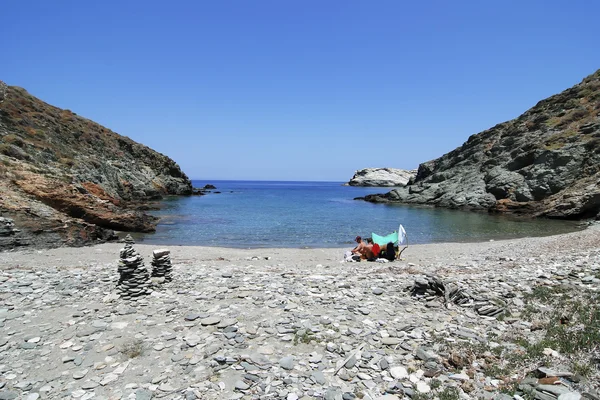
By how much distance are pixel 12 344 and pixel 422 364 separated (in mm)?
8937

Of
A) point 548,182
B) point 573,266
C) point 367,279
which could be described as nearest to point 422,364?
point 367,279

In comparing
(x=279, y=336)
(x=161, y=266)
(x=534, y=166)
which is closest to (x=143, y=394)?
(x=279, y=336)

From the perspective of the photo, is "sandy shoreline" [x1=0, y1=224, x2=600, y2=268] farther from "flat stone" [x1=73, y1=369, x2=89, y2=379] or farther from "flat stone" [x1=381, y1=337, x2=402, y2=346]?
"flat stone" [x1=73, y1=369, x2=89, y2=379]

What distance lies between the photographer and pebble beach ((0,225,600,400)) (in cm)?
585

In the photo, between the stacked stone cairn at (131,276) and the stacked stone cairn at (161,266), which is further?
the stacked stone cairn at (161,266)

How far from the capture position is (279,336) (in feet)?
25.1

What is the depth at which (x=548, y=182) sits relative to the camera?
52375 mm

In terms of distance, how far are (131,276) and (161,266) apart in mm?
1429

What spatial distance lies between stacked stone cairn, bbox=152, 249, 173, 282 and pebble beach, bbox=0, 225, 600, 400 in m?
A: 0.16

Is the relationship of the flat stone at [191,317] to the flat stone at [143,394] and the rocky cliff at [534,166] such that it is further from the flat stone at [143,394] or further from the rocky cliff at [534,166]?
the rocky cliff at [534,166]

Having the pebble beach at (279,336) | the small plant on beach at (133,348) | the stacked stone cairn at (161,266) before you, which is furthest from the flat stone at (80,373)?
the stacked stone cairn at (161,266)

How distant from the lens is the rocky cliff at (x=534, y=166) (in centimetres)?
4838

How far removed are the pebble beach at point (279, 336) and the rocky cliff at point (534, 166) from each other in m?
43.8

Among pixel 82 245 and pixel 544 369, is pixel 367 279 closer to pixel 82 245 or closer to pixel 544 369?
pixel 544 369
